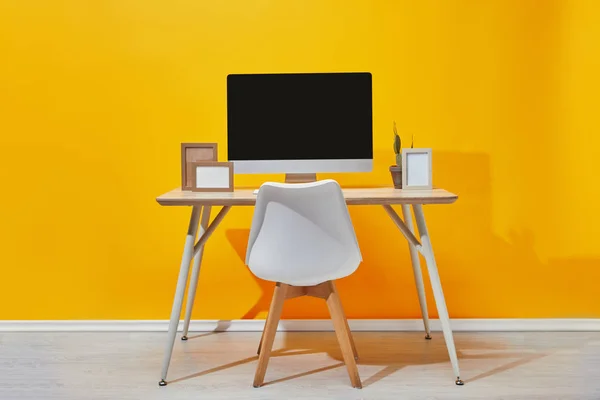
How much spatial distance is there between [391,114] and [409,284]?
31.9 inches

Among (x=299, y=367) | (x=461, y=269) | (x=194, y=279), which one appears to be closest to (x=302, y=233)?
(x=299, y=367)

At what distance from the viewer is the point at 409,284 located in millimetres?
3043

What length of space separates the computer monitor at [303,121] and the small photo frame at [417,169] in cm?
18

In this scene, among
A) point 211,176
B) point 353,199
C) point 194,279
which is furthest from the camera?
point 194,279

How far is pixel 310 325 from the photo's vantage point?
9.95 ft

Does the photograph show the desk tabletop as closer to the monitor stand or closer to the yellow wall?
the monitor stand

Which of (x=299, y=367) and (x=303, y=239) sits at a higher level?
(x=303, y=239)

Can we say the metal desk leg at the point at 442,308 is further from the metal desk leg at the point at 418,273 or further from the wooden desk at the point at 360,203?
the metal desk leg at the point at 418,273

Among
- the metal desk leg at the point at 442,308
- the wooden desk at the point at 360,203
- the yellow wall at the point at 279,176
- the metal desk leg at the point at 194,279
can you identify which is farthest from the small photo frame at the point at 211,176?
the metal desk leg at the point at 442,308

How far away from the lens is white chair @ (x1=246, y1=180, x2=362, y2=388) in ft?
6.99

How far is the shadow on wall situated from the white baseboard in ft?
0.13

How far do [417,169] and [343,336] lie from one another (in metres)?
0.74

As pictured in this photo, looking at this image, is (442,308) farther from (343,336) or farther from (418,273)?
(418,273)

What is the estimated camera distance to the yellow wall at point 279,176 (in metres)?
2.93
